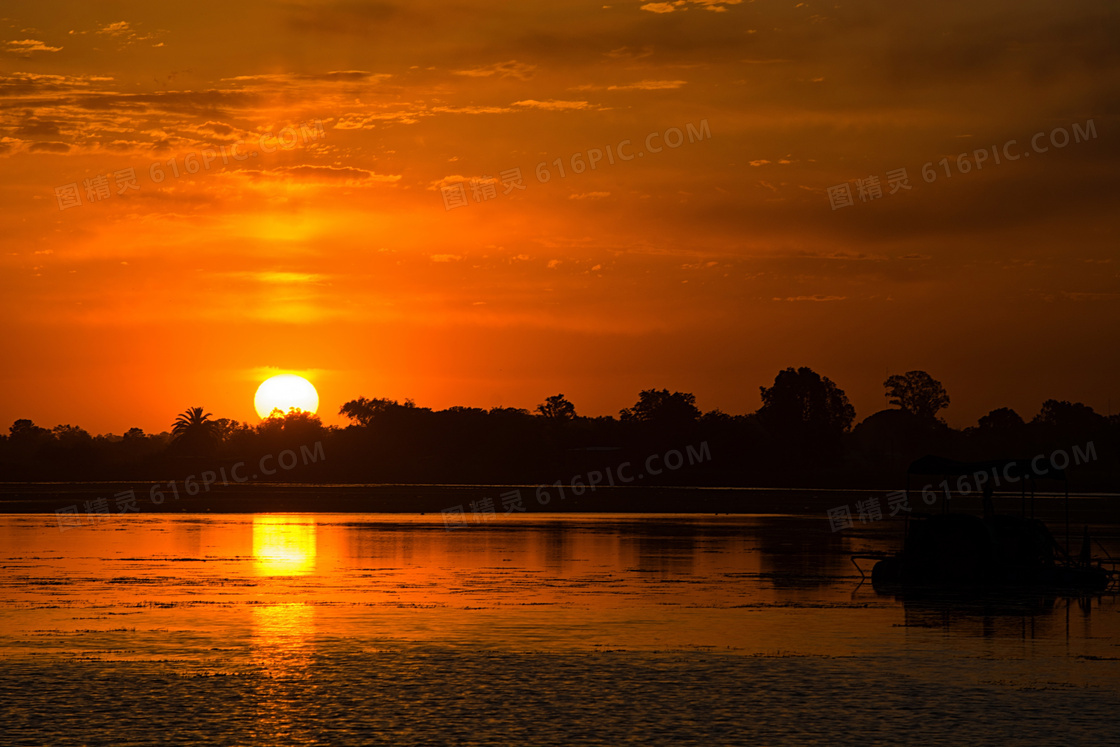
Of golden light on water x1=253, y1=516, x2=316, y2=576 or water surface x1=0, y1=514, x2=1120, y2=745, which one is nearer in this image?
water surface x1=0, y1=514, x2=1120, y2=745

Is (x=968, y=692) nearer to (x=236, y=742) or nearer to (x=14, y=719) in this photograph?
(x=236, y=742)

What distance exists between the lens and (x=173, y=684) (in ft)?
69.5

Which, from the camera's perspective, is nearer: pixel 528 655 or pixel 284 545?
pixel 528 655

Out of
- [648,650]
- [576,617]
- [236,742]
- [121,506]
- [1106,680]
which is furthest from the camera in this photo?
[121,506]

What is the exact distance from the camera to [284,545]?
184 feet

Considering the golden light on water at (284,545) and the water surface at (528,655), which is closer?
the water surface at (528,655)

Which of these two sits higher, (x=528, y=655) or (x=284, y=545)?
(x=284, y=545)

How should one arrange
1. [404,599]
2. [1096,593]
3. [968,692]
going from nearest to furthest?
[968,692] < [404,599] < [1096,593]

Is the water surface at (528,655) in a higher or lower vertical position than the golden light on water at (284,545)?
lower

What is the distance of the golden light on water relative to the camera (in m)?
43.8

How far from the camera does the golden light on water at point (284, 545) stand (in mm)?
43781

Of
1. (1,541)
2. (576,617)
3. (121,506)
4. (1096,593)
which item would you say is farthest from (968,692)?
(121,506)

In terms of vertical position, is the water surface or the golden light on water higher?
the golden light on water

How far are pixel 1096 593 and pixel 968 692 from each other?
1973 cm
